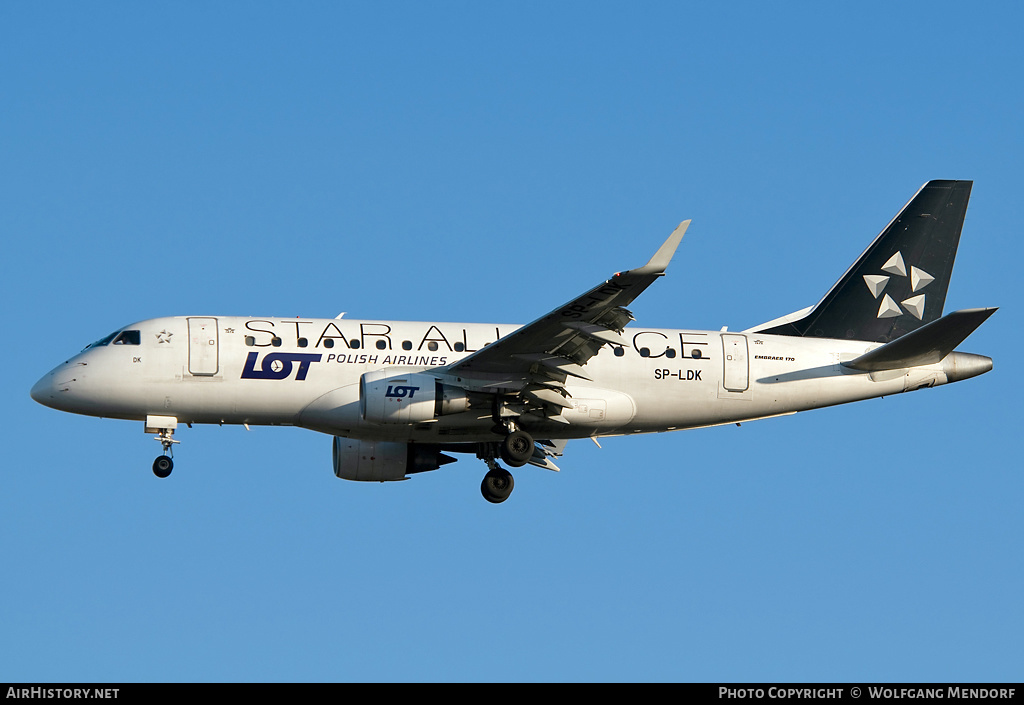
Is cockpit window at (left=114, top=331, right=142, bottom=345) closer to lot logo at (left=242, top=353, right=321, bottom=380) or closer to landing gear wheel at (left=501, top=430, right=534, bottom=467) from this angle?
lot logo at (left=242, top=353, right=321, bottom=380)

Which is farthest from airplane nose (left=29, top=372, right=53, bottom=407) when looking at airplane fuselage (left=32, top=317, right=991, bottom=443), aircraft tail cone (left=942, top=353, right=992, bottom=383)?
aircraft tail cone (left=942, top=353, right=992, bottom=383)

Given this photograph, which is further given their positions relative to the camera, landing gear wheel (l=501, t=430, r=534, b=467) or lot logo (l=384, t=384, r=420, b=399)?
landing gear wheel (l=501, t=430, r=534, b=467)

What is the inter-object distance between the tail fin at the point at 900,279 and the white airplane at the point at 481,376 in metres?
0.12

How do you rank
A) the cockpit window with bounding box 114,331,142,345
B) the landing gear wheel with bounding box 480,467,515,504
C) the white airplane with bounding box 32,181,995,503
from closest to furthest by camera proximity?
the white airplane with bounding box 32,181,995,503
the cockpit window with bounding box 114,331,142,345
the landing gear wheel with bounding box 480,467,515,504

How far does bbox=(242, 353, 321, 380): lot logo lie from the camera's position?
33969 millimetres

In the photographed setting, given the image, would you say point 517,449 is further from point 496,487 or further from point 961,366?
point 961,366

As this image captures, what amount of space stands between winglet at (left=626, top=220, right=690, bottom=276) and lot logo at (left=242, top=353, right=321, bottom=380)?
9335 mm

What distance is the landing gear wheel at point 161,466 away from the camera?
34.6 meters

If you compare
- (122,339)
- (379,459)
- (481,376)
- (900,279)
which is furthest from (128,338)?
(900,279)

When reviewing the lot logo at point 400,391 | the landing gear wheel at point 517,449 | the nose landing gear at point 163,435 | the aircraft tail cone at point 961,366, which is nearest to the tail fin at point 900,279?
the aircraft tail cone at point 961,366

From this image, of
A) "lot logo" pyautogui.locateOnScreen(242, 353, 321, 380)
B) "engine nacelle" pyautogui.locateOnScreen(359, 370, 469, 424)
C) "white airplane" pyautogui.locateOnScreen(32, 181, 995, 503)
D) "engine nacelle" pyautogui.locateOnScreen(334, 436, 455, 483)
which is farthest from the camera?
"engine nacelle" pyautogui.locateOnScreen(334, 436, 455, 483)

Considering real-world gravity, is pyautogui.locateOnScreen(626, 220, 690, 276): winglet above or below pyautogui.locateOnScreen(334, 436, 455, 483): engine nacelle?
above

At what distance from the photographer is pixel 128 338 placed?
3459cm
